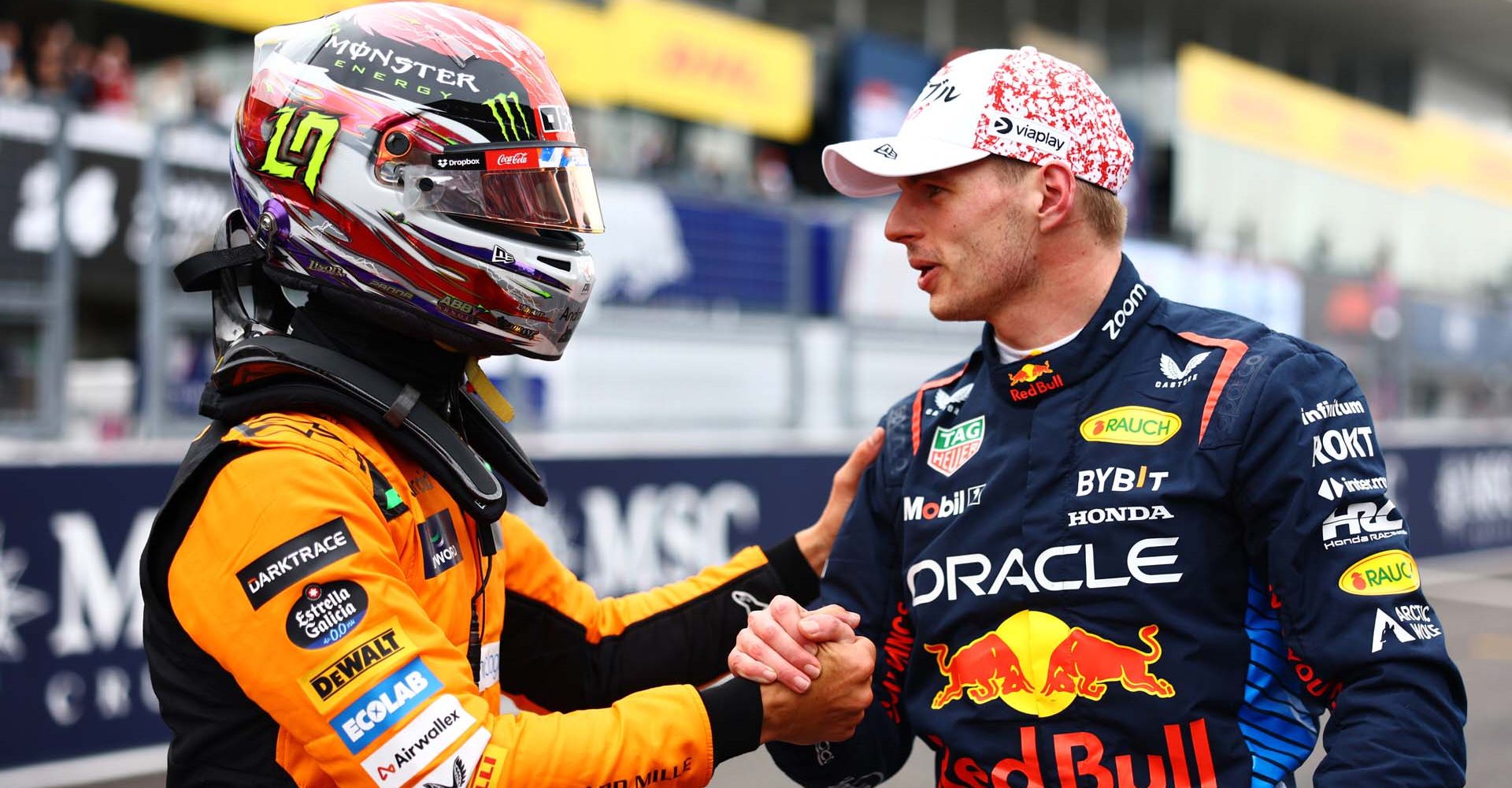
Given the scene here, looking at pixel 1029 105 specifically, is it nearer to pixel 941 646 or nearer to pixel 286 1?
pixel 941 646

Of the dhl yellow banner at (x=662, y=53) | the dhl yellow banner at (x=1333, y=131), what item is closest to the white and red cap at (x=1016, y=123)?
the dhl yellow banner at (x=662, y=53)

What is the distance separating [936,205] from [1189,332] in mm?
536

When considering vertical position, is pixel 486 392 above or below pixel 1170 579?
above

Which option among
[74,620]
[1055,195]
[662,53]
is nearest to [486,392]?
[1055,195]

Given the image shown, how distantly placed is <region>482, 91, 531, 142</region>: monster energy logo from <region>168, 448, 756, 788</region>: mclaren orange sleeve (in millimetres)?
702

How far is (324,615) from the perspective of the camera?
1.97 metres

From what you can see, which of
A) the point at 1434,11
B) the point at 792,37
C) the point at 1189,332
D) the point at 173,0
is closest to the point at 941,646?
the point at 1189,332

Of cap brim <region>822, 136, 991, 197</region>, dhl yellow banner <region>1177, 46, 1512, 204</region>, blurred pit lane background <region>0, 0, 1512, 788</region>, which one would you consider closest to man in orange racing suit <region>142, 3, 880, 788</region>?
cap brim <region>822, 136, 991, 197</region>

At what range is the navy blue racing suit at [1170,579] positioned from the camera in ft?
6.67

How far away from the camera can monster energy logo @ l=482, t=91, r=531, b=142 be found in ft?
7.83

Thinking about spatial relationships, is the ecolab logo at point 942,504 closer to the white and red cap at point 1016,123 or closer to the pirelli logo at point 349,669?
the white and red cap at point 1016,123

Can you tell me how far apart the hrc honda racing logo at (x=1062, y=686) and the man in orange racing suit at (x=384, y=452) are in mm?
248

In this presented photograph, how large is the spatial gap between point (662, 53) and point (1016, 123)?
13044 mm

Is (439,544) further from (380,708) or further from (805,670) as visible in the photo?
(805,670)
